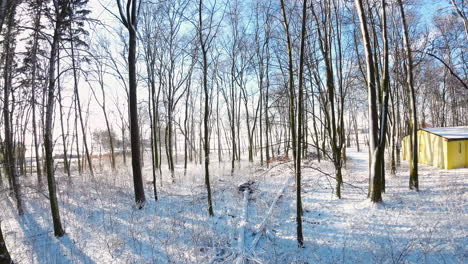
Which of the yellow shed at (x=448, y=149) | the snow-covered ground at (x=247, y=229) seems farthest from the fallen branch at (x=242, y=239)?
the yellow shed at (x=448, y=149)

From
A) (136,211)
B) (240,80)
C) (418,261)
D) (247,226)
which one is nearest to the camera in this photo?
(418,261)

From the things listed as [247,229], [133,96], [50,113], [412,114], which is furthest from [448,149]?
[50,113]

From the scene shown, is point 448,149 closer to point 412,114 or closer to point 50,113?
point 412,114

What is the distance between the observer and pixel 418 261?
143 inches

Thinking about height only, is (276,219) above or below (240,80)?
below

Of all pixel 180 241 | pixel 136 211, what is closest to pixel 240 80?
pixel 136 211

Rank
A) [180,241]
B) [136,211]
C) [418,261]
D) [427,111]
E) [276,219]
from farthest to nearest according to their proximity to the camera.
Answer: [427,111], [136,211], [276,219], [180,241], [418,261]

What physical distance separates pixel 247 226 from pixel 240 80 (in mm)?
15437

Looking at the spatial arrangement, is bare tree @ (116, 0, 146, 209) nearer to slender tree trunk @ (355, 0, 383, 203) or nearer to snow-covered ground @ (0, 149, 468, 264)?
snow-covered ground @ (0, 149, 468, 264)

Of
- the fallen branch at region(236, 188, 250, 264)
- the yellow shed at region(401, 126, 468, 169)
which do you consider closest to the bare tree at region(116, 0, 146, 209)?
the fallen branch at region(236, 188, 250, 264)

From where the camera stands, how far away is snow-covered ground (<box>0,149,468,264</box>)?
3.92 m

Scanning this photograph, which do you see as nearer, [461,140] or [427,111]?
[461,140]

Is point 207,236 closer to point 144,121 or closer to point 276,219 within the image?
point 276,219

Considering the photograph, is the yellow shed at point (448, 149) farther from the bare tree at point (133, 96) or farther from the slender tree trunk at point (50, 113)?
the slender tree trunk at point (50, 113)
